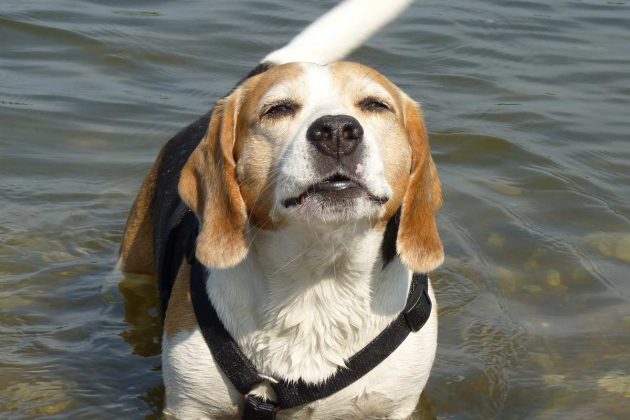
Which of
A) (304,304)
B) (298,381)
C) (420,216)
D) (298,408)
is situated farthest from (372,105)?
(298,408)

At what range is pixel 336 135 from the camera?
3.90m

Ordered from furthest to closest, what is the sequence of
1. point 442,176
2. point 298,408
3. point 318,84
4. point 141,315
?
point 442,176, point 141,315, point 298,408, point 318,84

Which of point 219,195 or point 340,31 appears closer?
point 219,195

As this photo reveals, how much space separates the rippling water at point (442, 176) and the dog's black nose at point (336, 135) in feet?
5.90

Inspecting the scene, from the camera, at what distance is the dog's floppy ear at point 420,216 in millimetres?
4301

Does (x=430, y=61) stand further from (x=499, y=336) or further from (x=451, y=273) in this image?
(x=499, y=336)

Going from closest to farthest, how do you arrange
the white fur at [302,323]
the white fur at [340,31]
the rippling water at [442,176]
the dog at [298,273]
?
the dog at [298,273], the white fur at [302,323], the rippling water at [442,176], the white fur at [340,31]

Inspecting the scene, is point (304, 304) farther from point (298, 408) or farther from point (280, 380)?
point (298, 408)

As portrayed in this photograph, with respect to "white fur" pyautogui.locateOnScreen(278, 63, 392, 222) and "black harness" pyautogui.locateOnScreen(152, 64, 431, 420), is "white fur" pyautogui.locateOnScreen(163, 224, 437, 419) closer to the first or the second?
"black harness" pyautogui.locateOnScreen(152, 64, 431, 420)

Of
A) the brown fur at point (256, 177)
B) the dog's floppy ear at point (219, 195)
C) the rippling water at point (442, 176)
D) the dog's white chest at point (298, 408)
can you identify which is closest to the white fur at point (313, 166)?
the brown fur at point (256, 177)

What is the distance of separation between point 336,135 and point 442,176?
4.13 meters

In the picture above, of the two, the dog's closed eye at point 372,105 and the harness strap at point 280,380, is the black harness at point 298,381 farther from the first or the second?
the dog's closed eye at point 372,105

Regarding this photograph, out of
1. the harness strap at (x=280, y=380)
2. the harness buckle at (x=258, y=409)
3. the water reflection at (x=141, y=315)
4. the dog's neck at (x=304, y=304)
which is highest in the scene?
the dog's neck at (x=304, y=304)

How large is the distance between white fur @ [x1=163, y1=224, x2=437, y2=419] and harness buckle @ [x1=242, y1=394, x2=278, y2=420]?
0.15 feet
